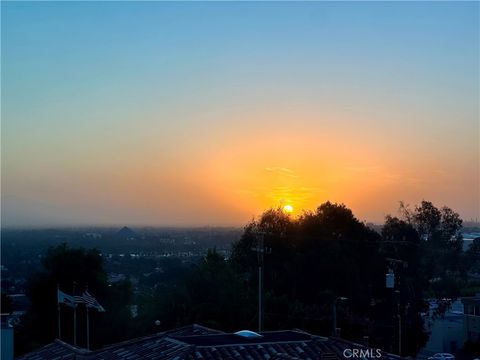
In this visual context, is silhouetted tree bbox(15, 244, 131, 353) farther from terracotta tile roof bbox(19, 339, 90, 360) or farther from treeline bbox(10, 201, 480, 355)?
terracotta tile roof bbox(19, 339, 90, 360)

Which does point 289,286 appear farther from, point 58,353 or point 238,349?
point 238,349

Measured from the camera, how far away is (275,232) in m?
42.1

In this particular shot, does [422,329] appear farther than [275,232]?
No

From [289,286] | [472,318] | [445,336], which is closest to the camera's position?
[472,318]

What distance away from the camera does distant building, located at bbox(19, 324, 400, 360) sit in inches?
609

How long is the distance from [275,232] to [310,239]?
7.76 feet

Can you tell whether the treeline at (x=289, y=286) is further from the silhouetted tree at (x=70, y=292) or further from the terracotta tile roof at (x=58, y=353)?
the terracotta tile roof at (x=58, y=353)

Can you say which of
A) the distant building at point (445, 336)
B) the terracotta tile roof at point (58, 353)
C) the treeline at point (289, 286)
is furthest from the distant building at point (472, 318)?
the terracotta tile roof at point (58, 353)

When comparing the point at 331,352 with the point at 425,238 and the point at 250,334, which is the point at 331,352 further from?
the point at 425,238

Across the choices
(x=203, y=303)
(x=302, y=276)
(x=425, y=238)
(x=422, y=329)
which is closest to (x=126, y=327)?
(x=203, y=303)

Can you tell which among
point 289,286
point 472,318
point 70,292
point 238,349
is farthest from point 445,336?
point 238,349

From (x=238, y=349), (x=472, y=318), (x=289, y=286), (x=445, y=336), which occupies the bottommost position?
(x=445, y=336)

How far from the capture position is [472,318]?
36875 mm

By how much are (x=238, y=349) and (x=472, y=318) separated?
24.4 m
